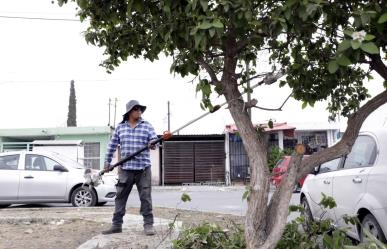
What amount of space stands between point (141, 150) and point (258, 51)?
1909 millimetres

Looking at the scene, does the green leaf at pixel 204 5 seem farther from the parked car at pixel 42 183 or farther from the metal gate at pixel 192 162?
the metal gate at pixel 192 162

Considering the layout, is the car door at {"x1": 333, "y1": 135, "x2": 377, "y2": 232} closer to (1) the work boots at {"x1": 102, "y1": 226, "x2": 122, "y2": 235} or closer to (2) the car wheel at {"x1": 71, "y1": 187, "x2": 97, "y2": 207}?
(1) the work boots at {"x1": 102, "y1": 226, "x2": 122, "y2": 235}

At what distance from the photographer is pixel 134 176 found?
7.04 metres

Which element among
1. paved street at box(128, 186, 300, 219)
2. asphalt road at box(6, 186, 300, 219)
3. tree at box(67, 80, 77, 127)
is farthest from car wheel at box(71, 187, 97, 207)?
tree at box(67, 80, 77, 127)

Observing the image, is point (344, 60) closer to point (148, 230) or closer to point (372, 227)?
point (372, 227)

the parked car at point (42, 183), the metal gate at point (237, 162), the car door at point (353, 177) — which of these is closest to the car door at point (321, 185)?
the car door at point (353, 177)

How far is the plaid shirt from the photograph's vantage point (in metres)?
6.92

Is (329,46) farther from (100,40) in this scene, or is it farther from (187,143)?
(187,143)

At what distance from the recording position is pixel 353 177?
→ 6.38m

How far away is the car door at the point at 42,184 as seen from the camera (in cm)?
1300

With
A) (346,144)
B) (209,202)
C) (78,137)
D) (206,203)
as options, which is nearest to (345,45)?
(346,144)

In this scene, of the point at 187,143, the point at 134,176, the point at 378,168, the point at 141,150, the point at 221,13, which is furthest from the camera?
the point at 187,143

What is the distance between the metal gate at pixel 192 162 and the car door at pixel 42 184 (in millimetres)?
15048

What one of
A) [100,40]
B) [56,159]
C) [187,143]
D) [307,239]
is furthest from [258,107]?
[187,143]
